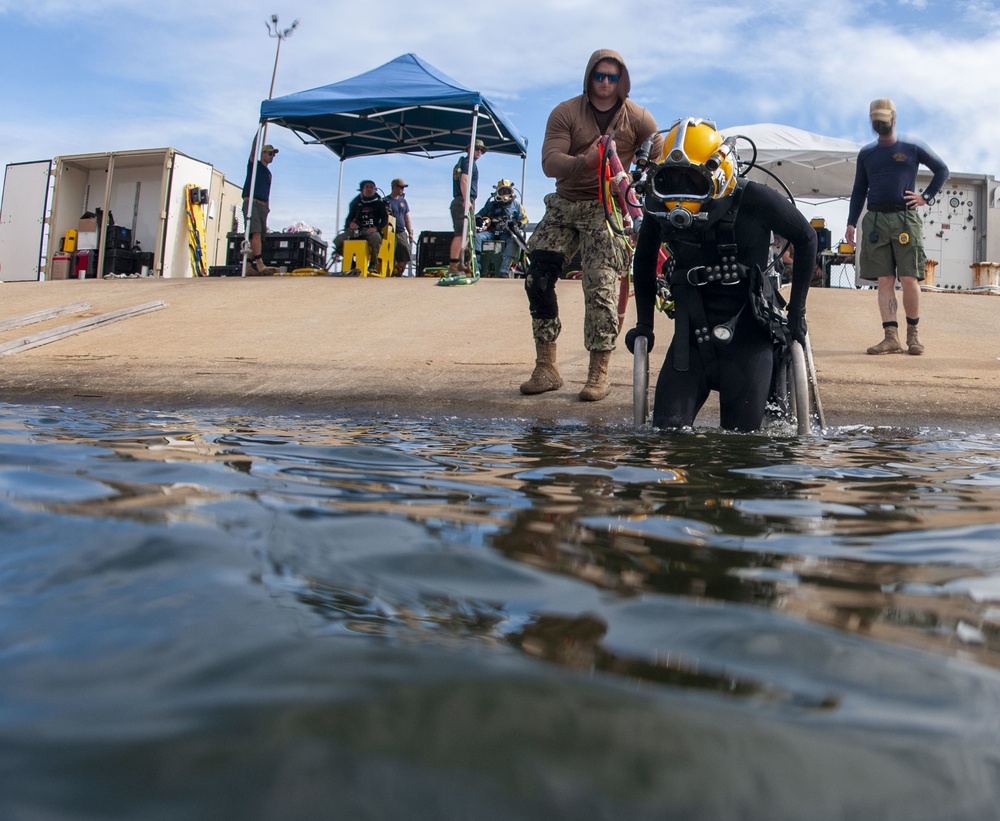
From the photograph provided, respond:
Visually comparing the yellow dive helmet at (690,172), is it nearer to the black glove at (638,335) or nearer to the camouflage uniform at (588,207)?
the black glove at (638,335)

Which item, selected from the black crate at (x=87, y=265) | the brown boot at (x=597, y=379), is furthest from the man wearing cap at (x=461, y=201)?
the black crate at (x=87, y=265)

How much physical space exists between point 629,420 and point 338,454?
207 cm

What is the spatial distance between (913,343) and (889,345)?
0.17 metres

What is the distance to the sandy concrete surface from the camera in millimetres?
4883

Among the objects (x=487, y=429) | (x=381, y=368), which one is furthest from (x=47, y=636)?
(x=381, y=368)

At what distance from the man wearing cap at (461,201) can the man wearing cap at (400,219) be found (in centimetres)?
84

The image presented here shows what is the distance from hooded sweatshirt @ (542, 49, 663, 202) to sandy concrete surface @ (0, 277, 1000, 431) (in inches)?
47.3

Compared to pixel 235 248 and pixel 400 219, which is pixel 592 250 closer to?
pixel 400 219

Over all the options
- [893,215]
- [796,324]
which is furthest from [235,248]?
[796,324]

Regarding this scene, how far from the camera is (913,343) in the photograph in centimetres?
610

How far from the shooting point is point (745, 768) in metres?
0.72

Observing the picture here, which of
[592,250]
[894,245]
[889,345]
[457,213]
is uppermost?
[457,213]

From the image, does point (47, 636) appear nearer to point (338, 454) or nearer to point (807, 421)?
point (338, 454)

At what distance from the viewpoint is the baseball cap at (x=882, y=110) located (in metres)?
5.92
